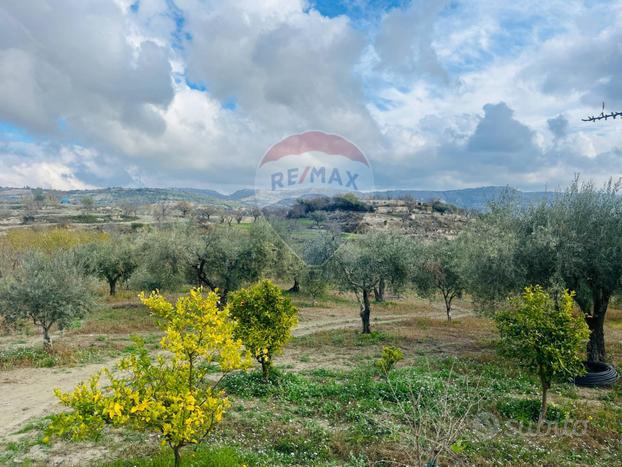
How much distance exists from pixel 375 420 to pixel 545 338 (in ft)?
19.1

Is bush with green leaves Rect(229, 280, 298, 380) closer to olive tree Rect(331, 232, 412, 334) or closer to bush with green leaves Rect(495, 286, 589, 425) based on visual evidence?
bush with green leaves Rect(495, 286, 589, 425)

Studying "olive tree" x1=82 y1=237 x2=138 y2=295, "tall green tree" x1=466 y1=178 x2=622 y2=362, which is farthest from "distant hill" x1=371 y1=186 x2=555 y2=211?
"olive tree" x1=82 y1=237 x2=138 y2=295

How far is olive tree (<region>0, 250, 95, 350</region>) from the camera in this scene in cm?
2089

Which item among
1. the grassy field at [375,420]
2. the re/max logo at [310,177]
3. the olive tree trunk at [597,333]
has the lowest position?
the grassy field at [375,420]

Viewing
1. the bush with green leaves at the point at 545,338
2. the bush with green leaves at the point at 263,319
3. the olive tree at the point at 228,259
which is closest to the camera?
the bush with green leaves at the point at 545,338

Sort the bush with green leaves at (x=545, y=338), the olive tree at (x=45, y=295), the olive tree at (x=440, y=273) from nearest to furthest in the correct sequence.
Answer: the bush with green leaves at (x=545, y=338) → the olive tree at (x=45, y=295) → the olive tree at (x=440, y=273)

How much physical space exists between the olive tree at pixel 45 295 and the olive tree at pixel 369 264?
1692 centimetres

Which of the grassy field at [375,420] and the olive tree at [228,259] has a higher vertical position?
the olive tree at [228,259]

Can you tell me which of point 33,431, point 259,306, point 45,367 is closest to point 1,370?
point 45,367

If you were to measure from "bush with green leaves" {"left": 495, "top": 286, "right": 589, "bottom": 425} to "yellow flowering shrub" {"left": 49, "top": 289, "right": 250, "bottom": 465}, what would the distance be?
30.7 ft

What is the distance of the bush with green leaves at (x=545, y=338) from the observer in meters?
11.8

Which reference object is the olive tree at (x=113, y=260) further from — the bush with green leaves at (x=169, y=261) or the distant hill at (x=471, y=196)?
the distant hill at (x=471, y=196)

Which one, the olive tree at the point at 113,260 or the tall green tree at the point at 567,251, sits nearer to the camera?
the tall green tree at the point at 567,251

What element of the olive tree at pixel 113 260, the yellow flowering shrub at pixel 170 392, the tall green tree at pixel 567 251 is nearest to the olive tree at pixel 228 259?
the olive tree at pixel 113 260
